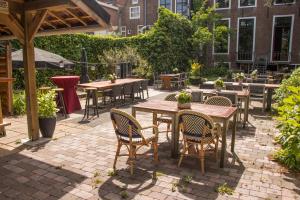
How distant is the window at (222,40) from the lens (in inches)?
807

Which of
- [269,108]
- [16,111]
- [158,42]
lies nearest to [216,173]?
[269,108]

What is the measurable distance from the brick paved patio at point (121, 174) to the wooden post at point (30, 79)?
42 cm

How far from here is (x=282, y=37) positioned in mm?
20062

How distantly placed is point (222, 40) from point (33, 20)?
17909 millimetres

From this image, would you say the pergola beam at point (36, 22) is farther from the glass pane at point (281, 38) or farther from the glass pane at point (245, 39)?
the glass pane at point (281, 38)

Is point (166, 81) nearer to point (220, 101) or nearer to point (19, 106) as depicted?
point (19, 106)

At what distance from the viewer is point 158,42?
674 inches

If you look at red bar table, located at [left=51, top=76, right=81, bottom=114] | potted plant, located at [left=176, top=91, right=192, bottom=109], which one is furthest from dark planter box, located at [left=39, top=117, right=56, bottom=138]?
potted plant, located at [left=176, top=91, right=192, bottom=109]

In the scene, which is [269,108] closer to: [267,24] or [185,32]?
[185,32]

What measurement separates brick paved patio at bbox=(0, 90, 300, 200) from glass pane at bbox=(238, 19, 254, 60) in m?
16.5

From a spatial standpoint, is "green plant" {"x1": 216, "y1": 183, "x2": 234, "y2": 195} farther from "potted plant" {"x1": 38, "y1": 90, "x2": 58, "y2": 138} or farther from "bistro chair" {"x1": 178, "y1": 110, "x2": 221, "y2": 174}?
"potted plant" {"x1": 38, "y1": 90, "x2": 58, "y2": 138}

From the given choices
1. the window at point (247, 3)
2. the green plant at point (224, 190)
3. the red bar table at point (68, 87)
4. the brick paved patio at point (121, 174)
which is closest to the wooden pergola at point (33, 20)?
the brick paved patio at point (121, 174)

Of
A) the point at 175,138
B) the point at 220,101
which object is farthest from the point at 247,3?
the point at 175,138

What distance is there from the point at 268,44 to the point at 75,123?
58.5 ft
